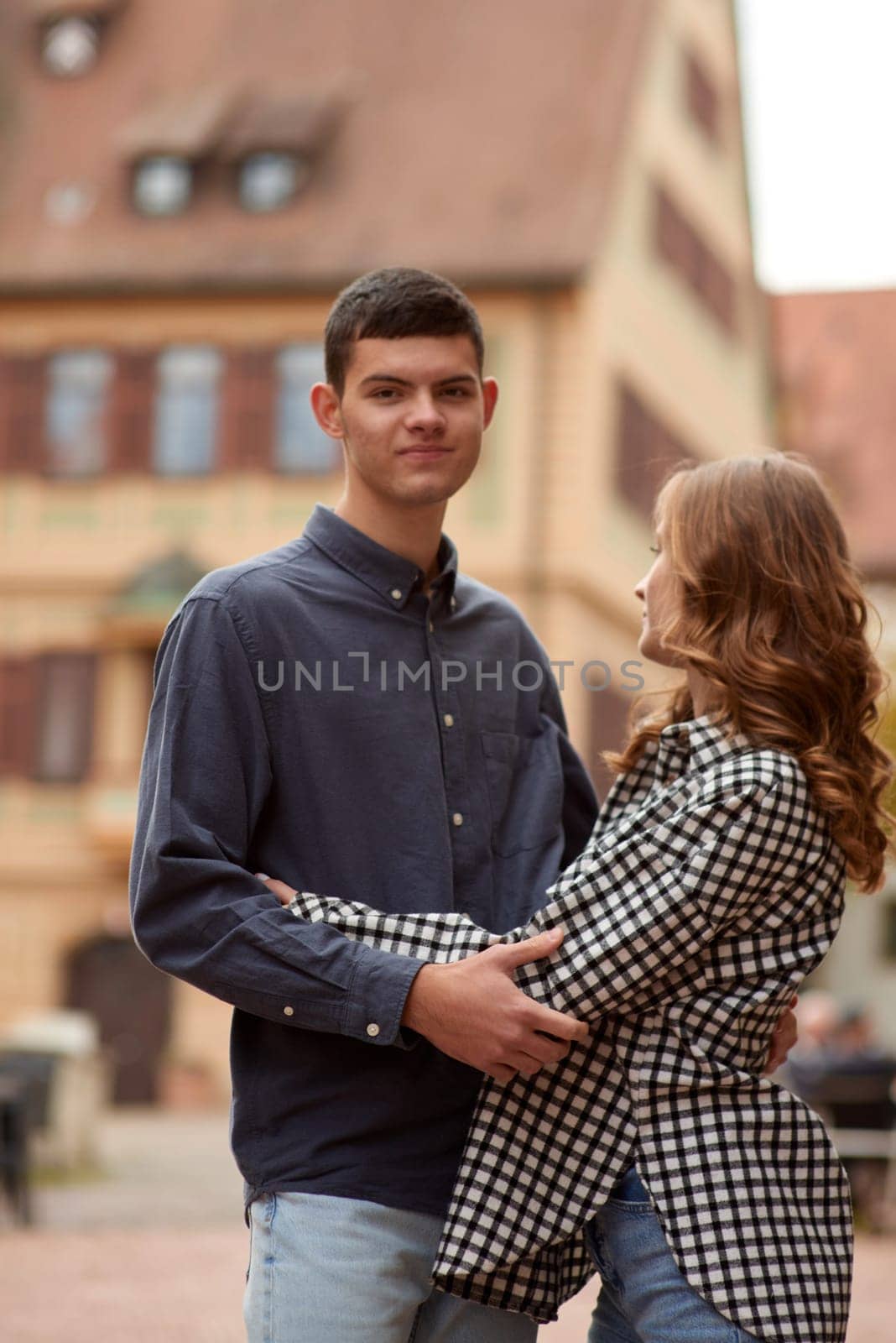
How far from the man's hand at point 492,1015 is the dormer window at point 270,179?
19252mm

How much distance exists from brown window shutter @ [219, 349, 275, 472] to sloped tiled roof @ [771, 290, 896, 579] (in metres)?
10.7

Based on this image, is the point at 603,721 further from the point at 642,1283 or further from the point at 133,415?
the point at 642,1283

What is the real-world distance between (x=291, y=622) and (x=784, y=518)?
68 centimetres

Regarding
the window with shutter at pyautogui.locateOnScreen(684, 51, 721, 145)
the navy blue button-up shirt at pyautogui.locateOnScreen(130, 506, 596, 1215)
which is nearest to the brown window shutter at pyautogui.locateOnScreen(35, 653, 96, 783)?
the window with shutter at pyautogui.locateOnScreen(684, 51, 721, 145)

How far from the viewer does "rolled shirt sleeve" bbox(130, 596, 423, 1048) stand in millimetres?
2652

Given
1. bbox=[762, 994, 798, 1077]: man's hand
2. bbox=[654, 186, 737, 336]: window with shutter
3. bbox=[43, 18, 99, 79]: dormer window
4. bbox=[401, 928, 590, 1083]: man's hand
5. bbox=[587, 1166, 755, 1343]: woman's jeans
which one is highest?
bbox=[43, 18, 99, 79]: dormer window

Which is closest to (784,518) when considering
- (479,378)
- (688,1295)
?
(479,378)

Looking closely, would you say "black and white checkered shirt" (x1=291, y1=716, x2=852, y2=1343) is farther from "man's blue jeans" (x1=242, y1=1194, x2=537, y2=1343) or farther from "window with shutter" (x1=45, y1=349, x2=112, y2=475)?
"window with shutter" (x1=45, y1=349, x2=112, y2=475)

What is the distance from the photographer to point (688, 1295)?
2549 mm

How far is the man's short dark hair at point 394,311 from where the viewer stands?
291 cm

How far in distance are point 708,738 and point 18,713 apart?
18777mm

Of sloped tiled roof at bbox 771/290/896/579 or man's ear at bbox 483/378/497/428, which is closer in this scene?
man's ear at bbox 483/378/497/428

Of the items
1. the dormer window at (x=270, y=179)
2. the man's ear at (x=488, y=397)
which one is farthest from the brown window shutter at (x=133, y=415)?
the man's ear at (x=488, y=397)

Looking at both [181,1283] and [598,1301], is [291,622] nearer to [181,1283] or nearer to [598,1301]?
[598,1301]
